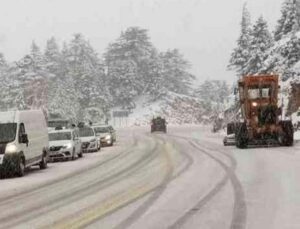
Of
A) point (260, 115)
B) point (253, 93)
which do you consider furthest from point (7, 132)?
point (253, 93)

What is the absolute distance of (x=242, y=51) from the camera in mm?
90250

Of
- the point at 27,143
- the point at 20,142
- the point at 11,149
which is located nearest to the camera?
the point at 11,149

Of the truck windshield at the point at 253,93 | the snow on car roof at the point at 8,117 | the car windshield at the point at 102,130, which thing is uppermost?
the truck windshield at the point at 253,93

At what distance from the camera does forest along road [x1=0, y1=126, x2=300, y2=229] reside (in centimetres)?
1105

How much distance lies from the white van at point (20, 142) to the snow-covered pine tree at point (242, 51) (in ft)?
209

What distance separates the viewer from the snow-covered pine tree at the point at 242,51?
89169 mm

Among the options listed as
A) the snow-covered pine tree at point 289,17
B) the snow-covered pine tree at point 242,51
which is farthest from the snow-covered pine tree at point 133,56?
the snow-covered pine tree at point 289,17

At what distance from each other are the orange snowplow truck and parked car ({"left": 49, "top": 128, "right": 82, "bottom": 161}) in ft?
26.8

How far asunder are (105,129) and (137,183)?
3037cm

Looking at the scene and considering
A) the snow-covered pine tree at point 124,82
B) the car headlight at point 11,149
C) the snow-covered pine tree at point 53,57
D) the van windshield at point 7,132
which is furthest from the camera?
the snow-covered pine tree at point 53,57

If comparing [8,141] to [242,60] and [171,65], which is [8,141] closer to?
[242,60]

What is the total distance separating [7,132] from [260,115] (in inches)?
610

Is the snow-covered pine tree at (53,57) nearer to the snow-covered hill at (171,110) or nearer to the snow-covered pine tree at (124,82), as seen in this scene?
the snow-covered pine tree at (124,82)

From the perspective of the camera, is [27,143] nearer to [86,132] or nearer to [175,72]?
[86,132]
